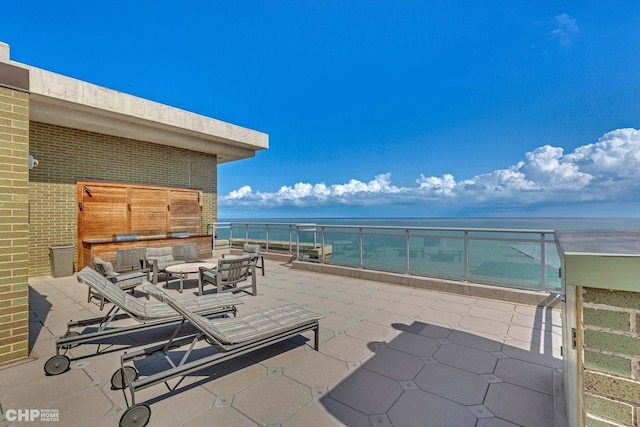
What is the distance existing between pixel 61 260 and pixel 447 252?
953cm

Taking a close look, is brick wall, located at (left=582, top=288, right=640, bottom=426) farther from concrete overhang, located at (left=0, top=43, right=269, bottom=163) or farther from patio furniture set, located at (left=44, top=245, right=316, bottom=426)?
concrete overhang, located at (left=0, top=43, right=269, bottom=163)

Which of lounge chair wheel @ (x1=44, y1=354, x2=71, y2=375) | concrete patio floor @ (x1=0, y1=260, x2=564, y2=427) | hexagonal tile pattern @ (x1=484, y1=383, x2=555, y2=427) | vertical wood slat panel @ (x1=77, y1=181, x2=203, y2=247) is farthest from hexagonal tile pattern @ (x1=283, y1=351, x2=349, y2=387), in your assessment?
vertical wood slat panel @ (x1=77, y1=181, x2=203, y2=247)

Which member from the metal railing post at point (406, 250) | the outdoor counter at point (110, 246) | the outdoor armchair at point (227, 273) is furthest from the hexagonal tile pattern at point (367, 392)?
the outdoor counter at point (110, 246)

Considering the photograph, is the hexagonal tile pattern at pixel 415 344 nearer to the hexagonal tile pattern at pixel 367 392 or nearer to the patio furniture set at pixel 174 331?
the hexagonal tile pattern at pixel 367 392

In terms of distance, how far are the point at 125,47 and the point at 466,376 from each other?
→ 17.8 m

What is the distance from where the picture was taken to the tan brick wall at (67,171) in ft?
23.7

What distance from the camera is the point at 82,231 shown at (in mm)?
7910

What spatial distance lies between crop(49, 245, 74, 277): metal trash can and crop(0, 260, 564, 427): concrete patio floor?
382 cm

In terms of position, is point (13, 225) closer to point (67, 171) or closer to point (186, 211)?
point (67, 171)

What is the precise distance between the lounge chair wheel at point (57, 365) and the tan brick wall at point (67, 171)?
254 inches

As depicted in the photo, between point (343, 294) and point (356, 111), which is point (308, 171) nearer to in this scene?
point (356, 111)

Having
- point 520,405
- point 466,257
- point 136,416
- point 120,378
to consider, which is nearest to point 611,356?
point 520,405

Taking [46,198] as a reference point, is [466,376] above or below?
below

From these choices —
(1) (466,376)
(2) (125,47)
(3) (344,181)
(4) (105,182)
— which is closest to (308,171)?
(3) (344,181)
